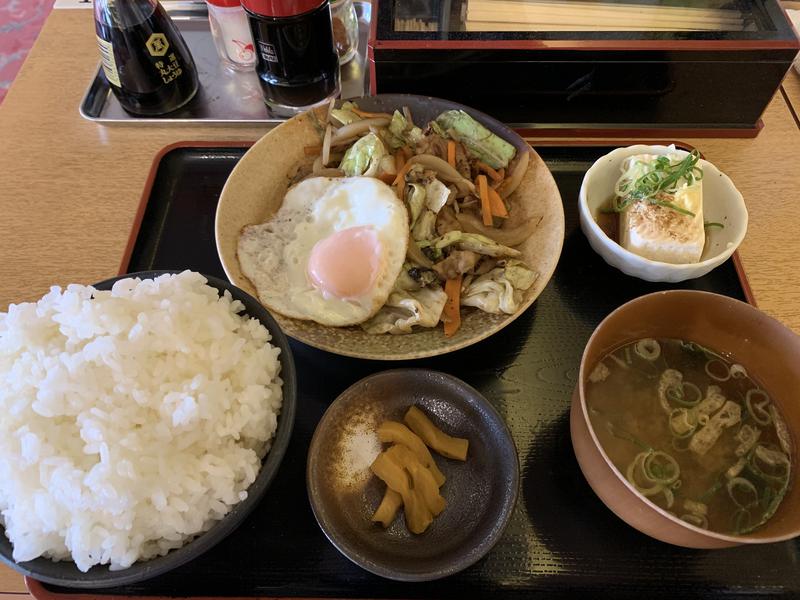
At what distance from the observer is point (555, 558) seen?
142cm

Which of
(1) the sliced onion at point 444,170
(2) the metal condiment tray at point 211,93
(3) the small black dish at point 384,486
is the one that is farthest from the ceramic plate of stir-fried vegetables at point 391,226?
(2) the metal condiment tray at point 211,93

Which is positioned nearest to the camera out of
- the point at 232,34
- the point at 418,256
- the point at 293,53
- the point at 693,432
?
the point at 693,432

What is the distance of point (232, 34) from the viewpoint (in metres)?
2.42

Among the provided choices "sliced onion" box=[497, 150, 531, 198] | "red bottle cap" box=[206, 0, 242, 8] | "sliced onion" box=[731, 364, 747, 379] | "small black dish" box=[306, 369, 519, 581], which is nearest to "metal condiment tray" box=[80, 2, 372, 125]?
"red bottle cap" box=[206, 0, 242, 8]

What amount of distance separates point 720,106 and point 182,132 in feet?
6.90

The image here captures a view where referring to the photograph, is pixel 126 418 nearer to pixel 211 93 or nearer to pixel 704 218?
pixel 211 93

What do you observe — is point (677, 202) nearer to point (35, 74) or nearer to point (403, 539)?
point (403, 539)

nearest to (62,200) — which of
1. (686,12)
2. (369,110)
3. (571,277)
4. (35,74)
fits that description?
(35,74)

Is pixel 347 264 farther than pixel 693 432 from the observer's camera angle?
Yes

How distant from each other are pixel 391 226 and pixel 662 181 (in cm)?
84

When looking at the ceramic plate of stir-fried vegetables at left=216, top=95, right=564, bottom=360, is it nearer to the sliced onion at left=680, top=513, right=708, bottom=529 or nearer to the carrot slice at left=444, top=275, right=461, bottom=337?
the carrot slice at left=444, top=275, right=461, bottom=337

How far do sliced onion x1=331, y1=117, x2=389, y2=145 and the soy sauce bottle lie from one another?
2.72 feet

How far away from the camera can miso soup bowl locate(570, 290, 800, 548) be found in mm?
1236

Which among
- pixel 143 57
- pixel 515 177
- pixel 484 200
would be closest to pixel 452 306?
pixel 484 200
